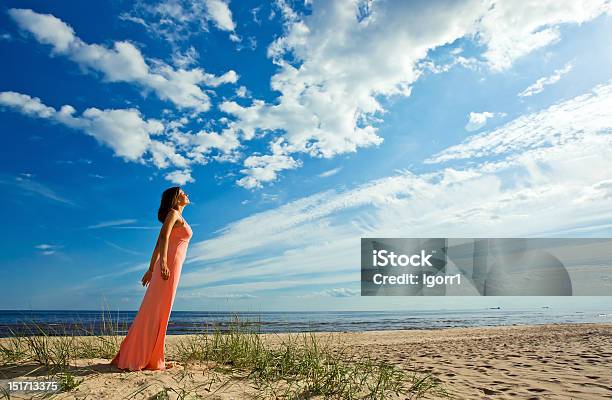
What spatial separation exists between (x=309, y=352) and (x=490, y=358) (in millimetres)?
5041

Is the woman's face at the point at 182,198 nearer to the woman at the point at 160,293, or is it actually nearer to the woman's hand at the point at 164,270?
the woman at the point at 160,293

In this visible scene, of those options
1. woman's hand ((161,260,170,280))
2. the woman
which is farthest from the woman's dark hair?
woman's hand ((161,260,170,280))

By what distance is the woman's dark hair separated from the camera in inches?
192

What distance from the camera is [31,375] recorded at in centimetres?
419

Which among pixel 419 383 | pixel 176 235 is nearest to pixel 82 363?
pixel 176 235

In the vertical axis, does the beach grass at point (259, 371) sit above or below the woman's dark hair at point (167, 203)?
below

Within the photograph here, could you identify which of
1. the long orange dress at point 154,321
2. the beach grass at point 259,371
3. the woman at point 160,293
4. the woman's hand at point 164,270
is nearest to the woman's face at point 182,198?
the woman at point 160,293

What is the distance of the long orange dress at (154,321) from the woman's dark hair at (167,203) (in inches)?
8.8

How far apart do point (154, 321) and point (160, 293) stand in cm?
33

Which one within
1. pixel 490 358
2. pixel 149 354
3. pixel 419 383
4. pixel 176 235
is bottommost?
pixel 490 358

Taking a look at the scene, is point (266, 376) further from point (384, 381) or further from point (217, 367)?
point (384, 381)

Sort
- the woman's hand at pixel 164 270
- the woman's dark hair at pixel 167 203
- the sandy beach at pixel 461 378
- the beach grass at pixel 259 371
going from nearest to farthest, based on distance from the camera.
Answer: the sandy beach at pixel 461 378, the beach grass at pixel 259 371, the woman's hand at pixel 164 270, the woman's dark hair at pixel 167 203

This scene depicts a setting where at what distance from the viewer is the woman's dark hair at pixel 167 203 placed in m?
4.87

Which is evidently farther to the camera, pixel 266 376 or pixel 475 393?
pixel 475 393
